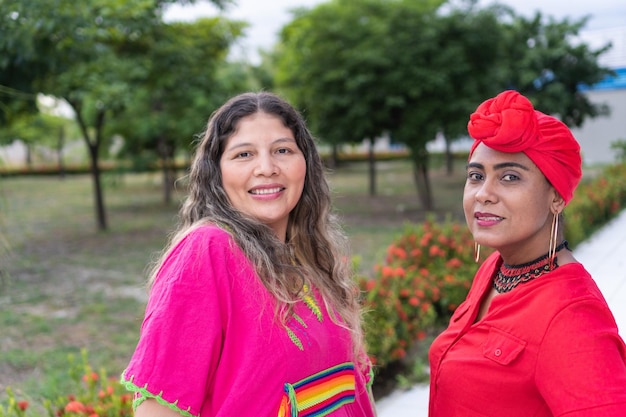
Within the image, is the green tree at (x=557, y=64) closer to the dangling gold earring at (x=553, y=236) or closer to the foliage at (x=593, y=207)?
the foliage at (x=593, y=207)

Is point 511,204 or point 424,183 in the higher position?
point 511,204

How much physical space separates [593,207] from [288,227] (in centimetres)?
928

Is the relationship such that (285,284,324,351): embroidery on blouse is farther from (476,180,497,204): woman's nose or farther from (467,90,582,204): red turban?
(467,90,582,204): red turban

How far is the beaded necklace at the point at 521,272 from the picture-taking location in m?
1.63

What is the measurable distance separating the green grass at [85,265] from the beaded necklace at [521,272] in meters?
0.93

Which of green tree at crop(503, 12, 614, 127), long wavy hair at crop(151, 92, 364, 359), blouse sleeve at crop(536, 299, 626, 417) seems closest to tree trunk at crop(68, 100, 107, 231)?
long wavy hair at crop(151, 92, 364, 359)

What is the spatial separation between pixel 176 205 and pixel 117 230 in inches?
186

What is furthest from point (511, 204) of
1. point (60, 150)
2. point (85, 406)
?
point (60, 150)

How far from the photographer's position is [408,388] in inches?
170

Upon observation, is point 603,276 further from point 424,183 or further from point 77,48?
point 424,183

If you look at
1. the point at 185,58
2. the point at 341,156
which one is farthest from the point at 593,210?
the point at 341,156

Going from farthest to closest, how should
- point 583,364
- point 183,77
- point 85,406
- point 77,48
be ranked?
point 183,77, point 77,48, point 85,406, point 583,364

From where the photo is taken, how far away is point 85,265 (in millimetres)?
9141

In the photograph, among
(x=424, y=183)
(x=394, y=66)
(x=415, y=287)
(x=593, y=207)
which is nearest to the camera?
(x=415, y=287)
